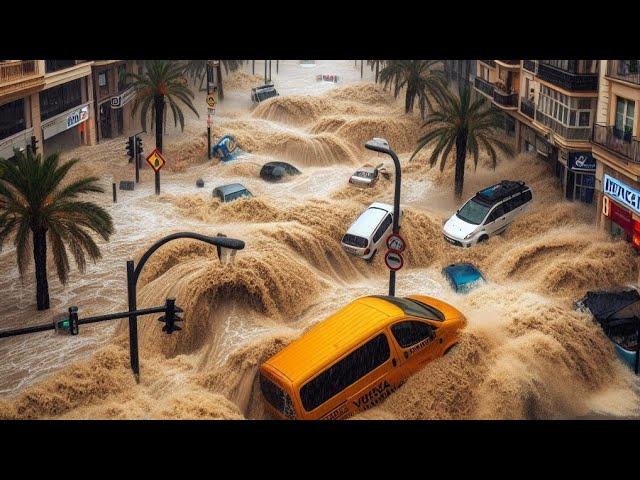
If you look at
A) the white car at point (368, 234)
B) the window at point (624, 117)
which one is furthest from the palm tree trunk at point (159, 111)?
the window at point (624, 117)

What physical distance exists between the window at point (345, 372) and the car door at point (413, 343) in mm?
343

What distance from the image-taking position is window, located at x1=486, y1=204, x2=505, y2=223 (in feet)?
108

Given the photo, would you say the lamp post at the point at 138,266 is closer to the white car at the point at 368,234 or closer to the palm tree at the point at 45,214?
the palm tree at the point at 45,214

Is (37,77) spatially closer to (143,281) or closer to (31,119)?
(31,119)

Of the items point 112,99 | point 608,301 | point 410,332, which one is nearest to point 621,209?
point 608,301

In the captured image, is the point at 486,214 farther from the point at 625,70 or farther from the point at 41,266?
the point at 41,266

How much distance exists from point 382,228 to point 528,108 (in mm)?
13260

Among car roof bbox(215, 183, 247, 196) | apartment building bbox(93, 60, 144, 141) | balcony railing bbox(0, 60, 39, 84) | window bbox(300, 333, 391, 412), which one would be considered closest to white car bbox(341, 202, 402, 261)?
car roof bbox(215, 183, 247, 196)

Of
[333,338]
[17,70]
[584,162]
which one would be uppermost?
[17,70]

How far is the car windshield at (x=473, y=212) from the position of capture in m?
33.0

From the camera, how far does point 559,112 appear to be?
36.4m

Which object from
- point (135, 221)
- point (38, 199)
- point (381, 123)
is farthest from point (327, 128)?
point (38, 199)

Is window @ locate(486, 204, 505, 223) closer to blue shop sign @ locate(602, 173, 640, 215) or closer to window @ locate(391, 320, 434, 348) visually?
blue shop sign @ locate(602, 173, 640, 215)

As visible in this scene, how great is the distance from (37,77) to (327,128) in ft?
58.3
